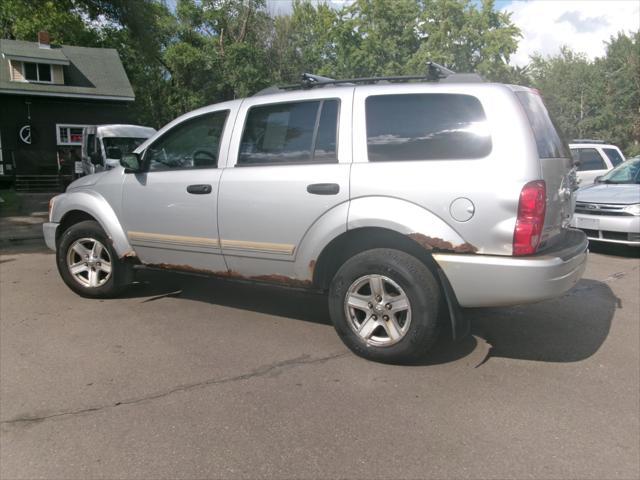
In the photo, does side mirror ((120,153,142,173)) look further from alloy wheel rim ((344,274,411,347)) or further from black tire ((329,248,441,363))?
alloy wheel rim ((344,274,411,347))

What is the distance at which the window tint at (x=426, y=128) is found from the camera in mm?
3654

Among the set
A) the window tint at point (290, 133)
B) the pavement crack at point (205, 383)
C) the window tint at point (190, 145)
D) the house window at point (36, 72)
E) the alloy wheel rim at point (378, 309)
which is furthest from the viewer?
the house window at point (36, 72)

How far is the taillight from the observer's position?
344 cm

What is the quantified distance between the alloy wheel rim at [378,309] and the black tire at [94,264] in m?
2.55

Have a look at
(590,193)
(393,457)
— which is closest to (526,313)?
(393,457)

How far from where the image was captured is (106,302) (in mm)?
5500

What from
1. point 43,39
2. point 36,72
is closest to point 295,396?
point 36,72

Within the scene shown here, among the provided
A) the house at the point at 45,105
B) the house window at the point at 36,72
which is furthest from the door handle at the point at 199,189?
the house window at the point at 36,72

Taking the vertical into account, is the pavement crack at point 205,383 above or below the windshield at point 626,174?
below

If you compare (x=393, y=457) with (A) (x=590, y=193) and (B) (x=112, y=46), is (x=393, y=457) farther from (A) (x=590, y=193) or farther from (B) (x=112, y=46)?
(B) (x=112, y=46)

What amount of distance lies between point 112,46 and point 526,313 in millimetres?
36240

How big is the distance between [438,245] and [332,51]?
4120 centimetres

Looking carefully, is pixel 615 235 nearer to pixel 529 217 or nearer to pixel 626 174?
pixel 626 174

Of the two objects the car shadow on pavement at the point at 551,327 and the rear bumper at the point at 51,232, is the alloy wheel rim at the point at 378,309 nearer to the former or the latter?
the car shadow on pavement at the point at 551,327
